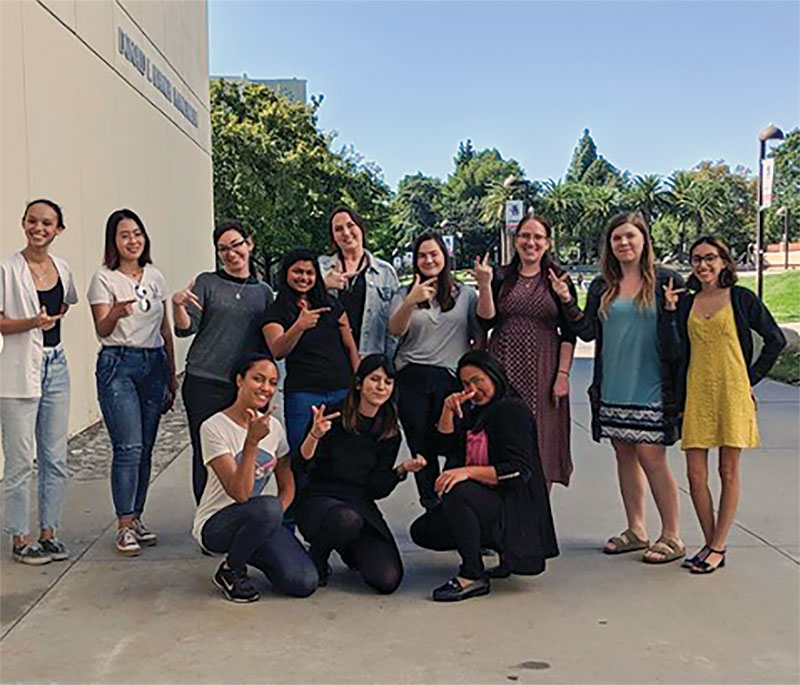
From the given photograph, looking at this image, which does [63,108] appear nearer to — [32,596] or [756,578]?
[32,596]

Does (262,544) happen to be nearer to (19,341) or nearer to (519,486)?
(519,486)

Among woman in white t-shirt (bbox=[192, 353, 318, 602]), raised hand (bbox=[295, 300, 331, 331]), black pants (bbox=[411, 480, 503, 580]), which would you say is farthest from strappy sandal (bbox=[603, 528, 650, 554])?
raised hand (bbox=[295, 300, 331, 331])

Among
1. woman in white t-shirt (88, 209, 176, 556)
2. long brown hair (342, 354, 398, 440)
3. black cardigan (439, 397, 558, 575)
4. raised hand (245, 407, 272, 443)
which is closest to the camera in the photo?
raised hand (245, 407, 272, 443)

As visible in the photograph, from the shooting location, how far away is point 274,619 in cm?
384

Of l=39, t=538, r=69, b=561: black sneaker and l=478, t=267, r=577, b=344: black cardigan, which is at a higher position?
l=478, t=267, r=577, b=344: black cardigan

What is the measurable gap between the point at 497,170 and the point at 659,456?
100 metres

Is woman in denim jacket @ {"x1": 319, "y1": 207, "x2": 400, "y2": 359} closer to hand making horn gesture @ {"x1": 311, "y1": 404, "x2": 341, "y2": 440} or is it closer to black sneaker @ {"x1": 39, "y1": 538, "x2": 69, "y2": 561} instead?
hand making horn gesture @ {"x1": 311, "y1": 404, "x2": 341, "y2": 440}

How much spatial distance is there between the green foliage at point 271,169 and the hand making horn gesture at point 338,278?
79.5 ft

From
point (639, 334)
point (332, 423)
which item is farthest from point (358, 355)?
point (639, 334)

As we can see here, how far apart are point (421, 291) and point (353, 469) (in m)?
0.95

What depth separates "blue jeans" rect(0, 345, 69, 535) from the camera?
448cm

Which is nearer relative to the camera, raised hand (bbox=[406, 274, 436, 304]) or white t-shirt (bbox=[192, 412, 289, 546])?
white t-shirt (bbox=[192, 412, 289, 546])

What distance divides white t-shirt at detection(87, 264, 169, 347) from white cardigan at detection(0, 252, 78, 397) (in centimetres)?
33

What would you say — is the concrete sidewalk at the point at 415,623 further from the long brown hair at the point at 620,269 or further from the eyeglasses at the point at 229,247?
the eyeglasses at the point at 229,247
